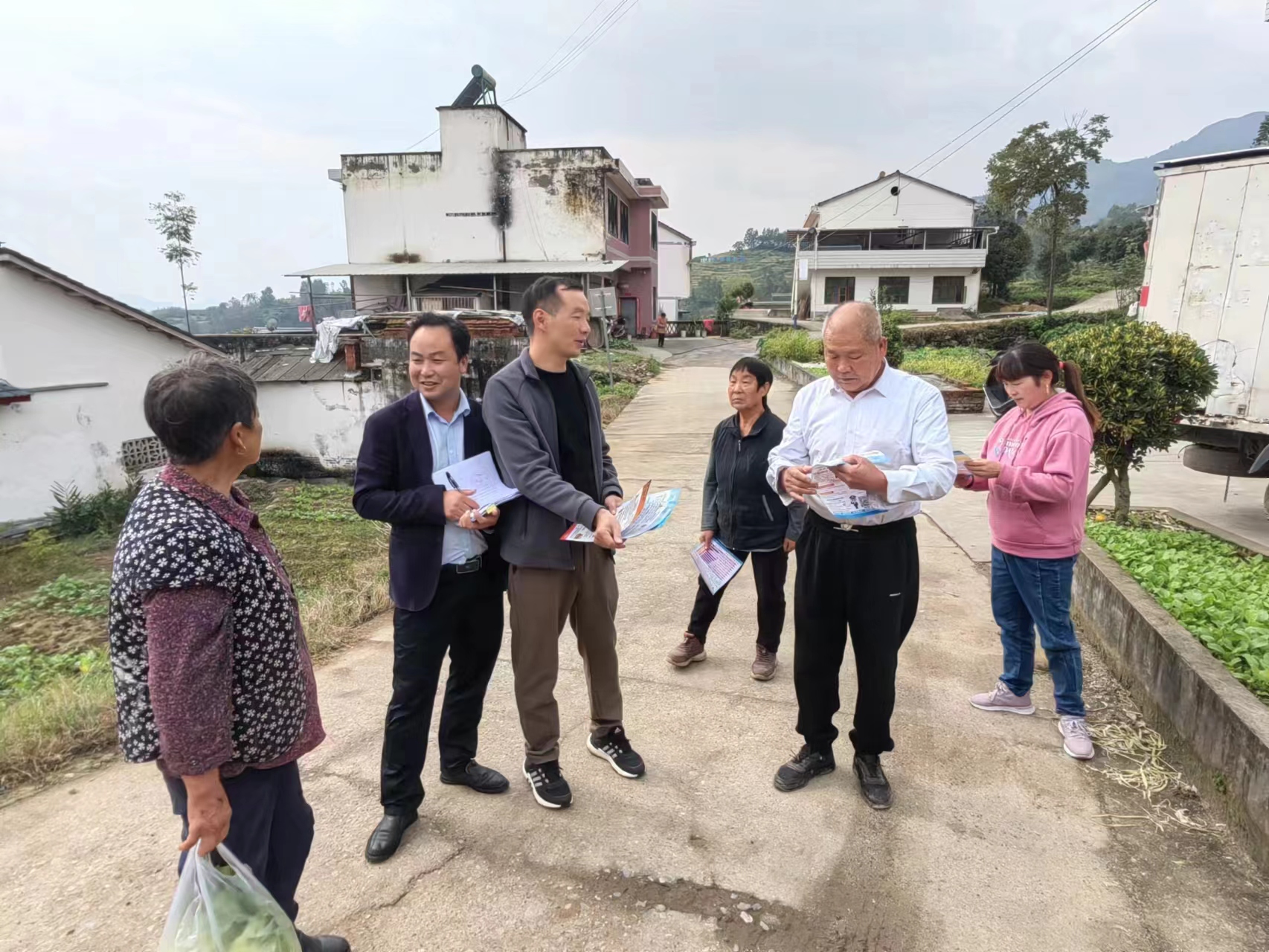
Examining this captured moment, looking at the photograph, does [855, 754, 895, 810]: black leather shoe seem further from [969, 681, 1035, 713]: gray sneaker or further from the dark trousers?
the dark trousers

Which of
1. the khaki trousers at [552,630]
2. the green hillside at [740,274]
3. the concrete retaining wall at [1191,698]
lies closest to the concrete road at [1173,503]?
the concrete retaining wall at [1191,698]

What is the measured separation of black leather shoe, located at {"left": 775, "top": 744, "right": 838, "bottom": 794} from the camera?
289 cm

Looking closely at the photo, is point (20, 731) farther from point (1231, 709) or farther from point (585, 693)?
point (1231, 709)

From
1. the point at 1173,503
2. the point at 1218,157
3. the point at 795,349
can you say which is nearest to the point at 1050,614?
the point at 1218,157

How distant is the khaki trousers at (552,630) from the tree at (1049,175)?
3368cm

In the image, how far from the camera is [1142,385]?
16.6ft

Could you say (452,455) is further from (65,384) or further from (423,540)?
(65,384)

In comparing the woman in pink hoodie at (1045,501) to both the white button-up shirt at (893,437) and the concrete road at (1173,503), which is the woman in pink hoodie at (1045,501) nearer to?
the white button-up shirt at (893,437)

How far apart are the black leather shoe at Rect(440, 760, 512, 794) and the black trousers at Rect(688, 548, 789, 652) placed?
1.42m

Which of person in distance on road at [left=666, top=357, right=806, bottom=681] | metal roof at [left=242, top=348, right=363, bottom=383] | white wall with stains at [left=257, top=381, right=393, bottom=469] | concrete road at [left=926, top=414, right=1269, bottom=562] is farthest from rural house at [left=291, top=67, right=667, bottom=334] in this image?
person in distance on road at [left=666, top=357, right=806, bottom=681]

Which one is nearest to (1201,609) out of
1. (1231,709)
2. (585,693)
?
(1231,709)

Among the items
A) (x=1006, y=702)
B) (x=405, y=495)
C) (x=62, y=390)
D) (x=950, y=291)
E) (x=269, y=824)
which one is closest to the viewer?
(x=269, y=824)

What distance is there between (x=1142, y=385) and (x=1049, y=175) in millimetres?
31001

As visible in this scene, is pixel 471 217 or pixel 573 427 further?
pixel 471 217
